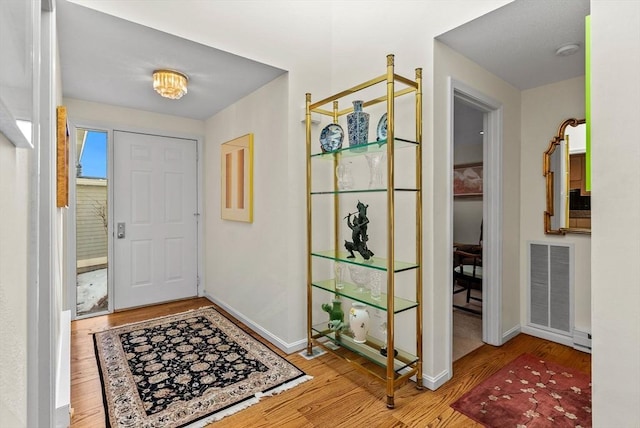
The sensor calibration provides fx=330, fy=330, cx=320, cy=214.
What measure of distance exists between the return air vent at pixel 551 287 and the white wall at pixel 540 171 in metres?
0.05

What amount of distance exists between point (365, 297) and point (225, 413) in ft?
3.77

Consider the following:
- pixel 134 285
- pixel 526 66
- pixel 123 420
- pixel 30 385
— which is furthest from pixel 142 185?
pixel 526 66

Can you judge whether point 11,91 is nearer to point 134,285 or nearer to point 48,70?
point 48,70

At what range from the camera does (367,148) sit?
7.80 ft

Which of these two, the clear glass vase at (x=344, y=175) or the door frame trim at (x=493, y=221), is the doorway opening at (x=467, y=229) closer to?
the door frame trim at (x=493, y=221)

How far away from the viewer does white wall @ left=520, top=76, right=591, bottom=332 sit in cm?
288

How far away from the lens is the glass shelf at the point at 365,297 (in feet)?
7.20

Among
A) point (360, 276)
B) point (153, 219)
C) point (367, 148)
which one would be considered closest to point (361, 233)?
point (360, 276)

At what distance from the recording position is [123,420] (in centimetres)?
190

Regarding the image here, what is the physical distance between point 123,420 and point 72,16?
7.86 feet

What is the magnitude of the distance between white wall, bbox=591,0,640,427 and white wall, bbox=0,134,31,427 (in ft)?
5.90

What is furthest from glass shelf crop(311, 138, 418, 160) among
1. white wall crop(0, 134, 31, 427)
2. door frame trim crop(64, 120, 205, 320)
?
door frame trim crop(64, 120, 205, 320)

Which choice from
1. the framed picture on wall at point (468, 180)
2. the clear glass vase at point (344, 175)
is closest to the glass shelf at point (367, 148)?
the clear glass vase at point (344, 175)

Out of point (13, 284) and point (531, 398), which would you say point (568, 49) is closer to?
point (531, 398)
